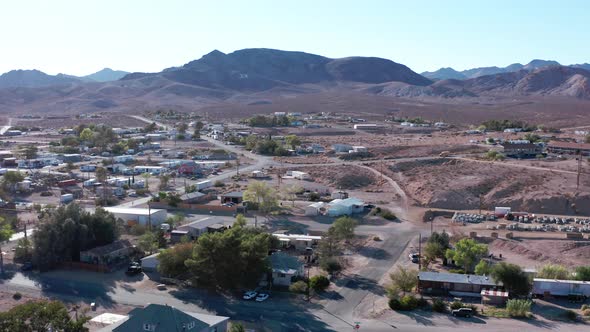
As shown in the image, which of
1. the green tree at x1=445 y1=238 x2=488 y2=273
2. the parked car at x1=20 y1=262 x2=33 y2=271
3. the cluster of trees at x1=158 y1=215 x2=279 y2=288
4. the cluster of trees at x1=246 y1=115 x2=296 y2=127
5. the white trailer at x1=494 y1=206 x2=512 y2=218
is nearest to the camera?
the cluster of trees at x1=158 y1=215 x2=279 y2=288

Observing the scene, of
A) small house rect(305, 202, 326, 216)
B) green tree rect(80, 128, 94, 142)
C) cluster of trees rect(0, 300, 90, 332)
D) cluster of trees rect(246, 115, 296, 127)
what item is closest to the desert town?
small house rect(305, 202, 326, 216)

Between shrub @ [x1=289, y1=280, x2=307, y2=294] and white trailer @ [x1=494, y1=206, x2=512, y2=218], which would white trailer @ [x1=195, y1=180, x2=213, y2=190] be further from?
shrub @ [x1=289, y1=280, x2=307, y2=294]

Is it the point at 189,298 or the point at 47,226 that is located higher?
the point at 47,226

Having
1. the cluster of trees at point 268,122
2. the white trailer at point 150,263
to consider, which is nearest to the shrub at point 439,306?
the white trailer at point 150,263

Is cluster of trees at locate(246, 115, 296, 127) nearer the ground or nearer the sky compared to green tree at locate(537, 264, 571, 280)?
nearer the sky

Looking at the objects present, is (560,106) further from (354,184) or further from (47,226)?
(47,226)

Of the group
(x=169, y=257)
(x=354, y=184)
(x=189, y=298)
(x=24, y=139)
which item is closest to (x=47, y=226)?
(x=169, y=257)

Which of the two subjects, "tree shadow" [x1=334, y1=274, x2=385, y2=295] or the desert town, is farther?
"tree shadow" [x1=334, y1=274, x2=385, y2=295]
